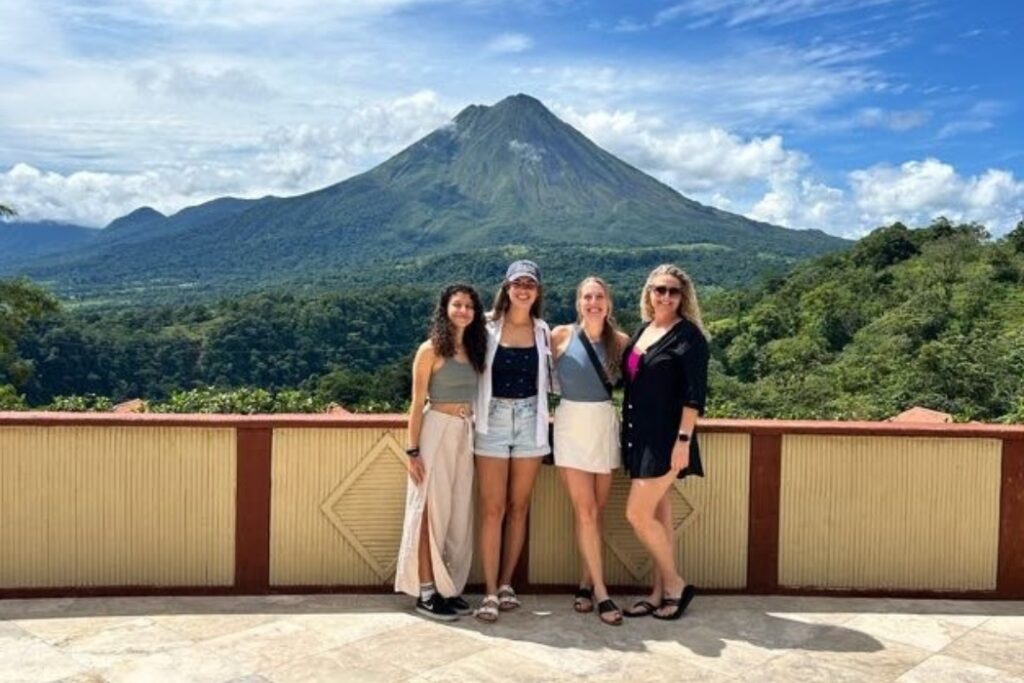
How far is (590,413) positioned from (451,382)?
544mm

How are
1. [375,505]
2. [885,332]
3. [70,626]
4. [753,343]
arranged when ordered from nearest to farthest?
[70,626], [375,505], [885,332], [753,343]

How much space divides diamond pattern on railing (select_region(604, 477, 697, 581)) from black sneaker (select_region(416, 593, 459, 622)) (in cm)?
74

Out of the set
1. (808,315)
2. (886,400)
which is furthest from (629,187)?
(886,400)

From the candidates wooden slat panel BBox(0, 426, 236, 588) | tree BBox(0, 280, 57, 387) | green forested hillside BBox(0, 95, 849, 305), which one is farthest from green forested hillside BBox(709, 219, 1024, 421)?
green forested hillside BBox(0, 95, 849, 305)

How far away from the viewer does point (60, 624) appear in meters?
3.40

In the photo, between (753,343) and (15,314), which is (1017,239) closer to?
(753,343)

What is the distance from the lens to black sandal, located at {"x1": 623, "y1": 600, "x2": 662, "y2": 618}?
11.8ft

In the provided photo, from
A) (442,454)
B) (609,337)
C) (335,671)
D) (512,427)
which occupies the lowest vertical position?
(335,671)

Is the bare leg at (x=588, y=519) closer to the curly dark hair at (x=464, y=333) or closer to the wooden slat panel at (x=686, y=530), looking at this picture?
the wooden slat panel at (x=686, y=530)

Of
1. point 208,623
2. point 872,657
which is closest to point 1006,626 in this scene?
point 872,657

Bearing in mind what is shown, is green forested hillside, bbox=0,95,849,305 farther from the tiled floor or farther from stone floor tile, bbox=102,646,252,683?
stone floor tile, bbox=102,646,252,683

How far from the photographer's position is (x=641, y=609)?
3.61m

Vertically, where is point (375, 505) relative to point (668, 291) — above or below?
below

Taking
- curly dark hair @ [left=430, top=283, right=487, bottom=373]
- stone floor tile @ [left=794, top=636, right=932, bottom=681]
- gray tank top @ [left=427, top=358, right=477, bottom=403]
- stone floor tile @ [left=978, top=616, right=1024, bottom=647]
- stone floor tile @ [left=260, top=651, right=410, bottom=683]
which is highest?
curly dark hair @ [left=430, top=283, right=487, bottom=373]
